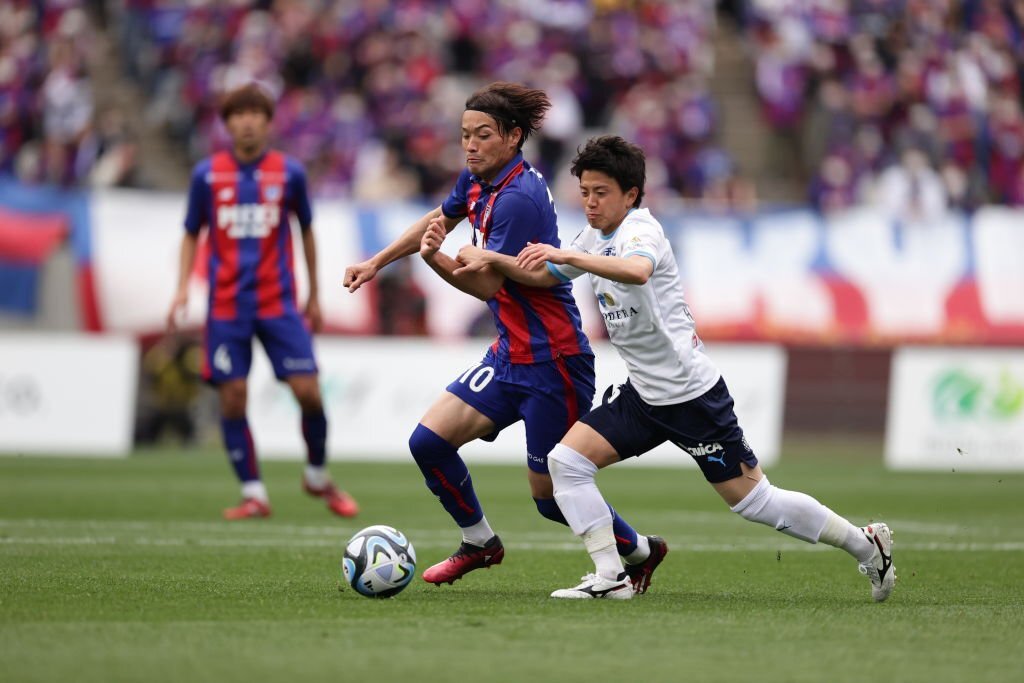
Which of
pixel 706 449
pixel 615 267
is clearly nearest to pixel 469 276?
pixel 615 267

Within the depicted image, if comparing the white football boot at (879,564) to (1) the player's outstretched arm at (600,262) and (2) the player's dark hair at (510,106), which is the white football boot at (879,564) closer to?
(1) the player's outstretched arm at (600,262)

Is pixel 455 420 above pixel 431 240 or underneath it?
underneath

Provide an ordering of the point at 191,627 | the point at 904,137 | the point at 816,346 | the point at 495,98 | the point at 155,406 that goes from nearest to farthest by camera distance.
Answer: the point at 191,627 → the point at 495,98 → the point at 155,406 → the point at 816,346 → the point at 904,137

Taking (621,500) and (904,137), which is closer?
(621,500)

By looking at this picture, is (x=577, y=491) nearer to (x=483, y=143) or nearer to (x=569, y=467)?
(x=569, y=467)

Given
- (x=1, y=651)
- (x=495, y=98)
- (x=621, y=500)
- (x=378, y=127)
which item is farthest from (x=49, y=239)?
(x=1, y=651)

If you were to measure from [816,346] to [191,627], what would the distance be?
50.7 feet

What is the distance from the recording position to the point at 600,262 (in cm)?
646

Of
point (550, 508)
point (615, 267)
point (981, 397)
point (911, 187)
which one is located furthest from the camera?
point (911, 187)

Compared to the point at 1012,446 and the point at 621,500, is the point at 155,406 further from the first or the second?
the point at 1012,446

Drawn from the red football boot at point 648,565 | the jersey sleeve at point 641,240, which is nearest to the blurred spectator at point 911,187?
the red football boot at point 648,565

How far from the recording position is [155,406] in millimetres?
17734

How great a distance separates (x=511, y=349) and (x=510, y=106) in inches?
42.2

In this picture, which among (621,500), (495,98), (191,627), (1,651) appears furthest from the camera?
(621,500)
